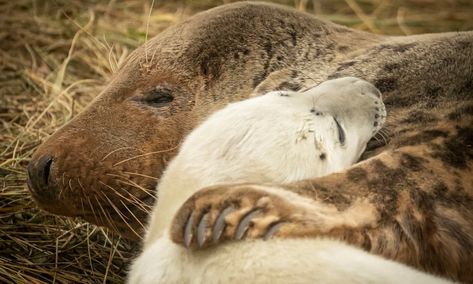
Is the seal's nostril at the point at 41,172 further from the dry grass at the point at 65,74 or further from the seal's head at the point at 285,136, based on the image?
the seal's head at the point at 285,136

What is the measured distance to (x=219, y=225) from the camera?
9.46 ft

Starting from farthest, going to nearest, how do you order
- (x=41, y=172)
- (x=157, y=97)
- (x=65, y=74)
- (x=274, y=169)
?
(x=65, y=74)
(x=157, y=97)
(x=41, y=172)
(x=274, y=169)

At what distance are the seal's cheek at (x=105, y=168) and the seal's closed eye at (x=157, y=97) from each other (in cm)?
12

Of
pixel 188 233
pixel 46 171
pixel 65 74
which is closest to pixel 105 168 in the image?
pixel 46 171

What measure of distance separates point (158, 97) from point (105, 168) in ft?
1.47

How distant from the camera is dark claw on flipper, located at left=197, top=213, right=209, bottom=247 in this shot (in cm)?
286

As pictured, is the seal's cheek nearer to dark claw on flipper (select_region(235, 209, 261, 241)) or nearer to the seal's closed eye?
the seal's closed eye

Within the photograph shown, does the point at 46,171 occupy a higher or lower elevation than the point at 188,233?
lower

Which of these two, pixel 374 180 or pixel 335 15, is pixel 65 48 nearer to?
pixel 335 15

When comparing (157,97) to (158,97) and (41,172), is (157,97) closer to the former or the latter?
(158,97)

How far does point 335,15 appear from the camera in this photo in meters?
7.87

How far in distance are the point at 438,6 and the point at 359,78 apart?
4.46m

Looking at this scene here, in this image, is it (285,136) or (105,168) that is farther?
(105,168)

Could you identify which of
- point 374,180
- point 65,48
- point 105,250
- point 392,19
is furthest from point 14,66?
point 374,180
